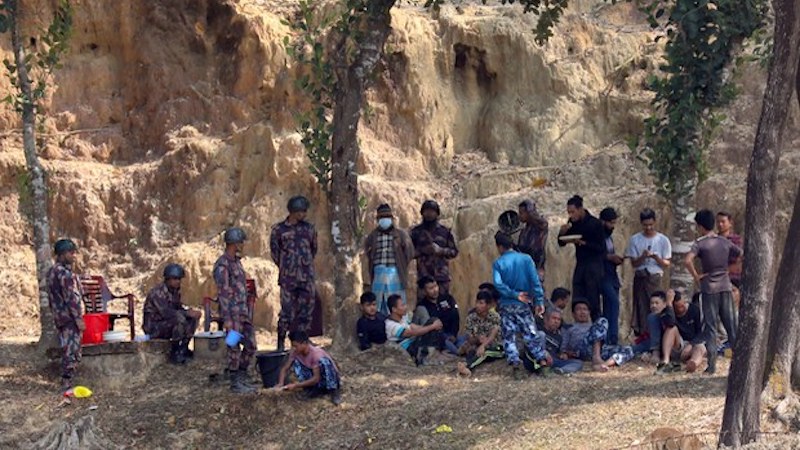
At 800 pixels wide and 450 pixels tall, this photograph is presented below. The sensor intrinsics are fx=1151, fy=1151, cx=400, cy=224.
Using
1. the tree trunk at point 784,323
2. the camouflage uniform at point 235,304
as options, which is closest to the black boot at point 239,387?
the camouflage uniform at point 235,304

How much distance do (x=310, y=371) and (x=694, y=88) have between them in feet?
17.7

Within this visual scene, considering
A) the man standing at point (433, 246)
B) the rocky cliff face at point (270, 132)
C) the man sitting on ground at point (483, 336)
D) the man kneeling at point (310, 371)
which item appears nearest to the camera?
the man kneeling at point (310, 371)

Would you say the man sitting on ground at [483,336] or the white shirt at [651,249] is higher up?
the white shirt at [651,249]

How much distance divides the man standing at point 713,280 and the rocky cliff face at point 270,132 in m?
4.49

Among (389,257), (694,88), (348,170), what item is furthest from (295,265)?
(694,88)

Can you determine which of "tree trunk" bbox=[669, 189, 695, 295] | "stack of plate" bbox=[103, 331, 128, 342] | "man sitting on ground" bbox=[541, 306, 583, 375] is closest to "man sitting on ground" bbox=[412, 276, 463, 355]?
"man sitting on ground" bbox=[541, 306, 583, 375]

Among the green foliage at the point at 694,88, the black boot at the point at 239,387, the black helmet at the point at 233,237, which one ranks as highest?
the green foliage at the point at 694,88

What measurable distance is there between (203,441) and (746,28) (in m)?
7.12

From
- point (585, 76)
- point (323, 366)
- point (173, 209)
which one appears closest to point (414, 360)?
point (323, 366)

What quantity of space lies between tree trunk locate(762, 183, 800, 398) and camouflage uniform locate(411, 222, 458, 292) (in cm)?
405

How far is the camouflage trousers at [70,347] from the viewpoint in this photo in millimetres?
11227

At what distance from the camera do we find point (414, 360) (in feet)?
39.2

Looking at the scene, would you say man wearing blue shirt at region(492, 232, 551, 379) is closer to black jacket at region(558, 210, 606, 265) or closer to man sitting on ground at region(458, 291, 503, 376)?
man sitting on ground at region(458, 291, 503, 376)

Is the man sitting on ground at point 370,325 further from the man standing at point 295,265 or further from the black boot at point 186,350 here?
the black boot at point 186,350
